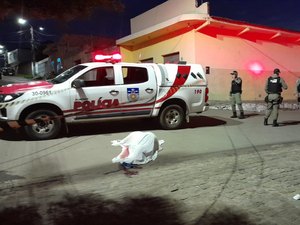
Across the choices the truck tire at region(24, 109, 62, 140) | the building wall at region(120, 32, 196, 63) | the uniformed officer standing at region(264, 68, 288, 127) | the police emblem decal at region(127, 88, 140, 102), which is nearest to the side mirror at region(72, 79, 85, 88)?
the truck tire at region(24, 109, 62, 140)

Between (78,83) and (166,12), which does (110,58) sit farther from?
(166,12)

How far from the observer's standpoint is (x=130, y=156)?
6.11 m

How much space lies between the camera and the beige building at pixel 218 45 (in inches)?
615

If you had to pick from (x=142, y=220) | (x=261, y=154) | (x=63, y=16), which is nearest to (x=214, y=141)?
(x=261, y=154)

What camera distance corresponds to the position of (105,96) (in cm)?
879

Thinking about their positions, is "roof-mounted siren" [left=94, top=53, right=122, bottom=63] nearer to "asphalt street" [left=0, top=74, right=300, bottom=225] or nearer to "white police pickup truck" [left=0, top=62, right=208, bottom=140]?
"white police pickup truck" [left=0, top=62, right=208, bottom=140]

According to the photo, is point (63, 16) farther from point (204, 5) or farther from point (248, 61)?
point (248, 61)

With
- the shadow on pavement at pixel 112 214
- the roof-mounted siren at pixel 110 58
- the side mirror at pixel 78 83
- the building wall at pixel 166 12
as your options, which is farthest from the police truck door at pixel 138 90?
the building wall at pixel 166 12

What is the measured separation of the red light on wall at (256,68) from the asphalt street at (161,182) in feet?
29.6

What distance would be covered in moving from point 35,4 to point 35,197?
98.5 inches

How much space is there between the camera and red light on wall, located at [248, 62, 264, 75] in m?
17.2

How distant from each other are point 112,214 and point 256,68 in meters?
15.1

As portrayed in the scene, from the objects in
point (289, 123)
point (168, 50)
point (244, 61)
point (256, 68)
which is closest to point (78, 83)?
point (289, 123)

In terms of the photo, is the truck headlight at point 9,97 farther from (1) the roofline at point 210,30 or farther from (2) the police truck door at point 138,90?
(1) the roofline at point 210,30
